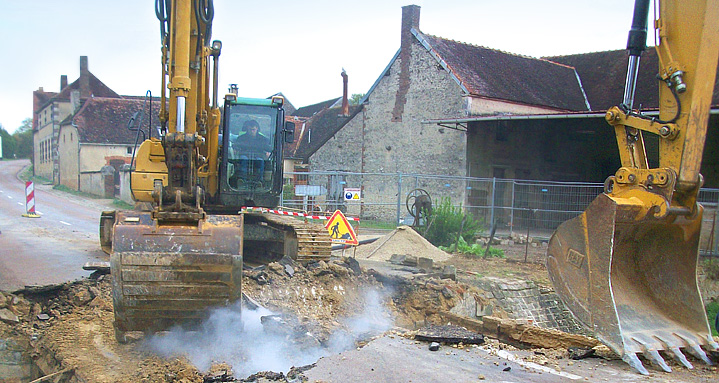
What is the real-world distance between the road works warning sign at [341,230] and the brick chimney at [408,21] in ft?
45.4

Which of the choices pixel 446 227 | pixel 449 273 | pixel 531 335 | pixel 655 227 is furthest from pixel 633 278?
pixel 446 227

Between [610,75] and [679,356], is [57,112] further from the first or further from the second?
[679,356]

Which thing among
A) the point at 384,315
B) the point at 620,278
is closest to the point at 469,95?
the point at 384,315

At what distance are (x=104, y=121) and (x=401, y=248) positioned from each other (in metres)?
29.7

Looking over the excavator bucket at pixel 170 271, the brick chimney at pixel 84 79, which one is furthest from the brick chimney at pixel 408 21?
the brick chimney at pixel 84 79

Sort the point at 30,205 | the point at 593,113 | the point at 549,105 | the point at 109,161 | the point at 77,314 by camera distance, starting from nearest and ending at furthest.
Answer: the point at 77,314
the point at 593,113
the point at 30,205
the point at 549,105
the point at 109,161

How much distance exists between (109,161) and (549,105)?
2506 centimetres

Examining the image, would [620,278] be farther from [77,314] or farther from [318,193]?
[318,193]

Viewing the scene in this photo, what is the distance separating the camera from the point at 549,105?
78.0 feet

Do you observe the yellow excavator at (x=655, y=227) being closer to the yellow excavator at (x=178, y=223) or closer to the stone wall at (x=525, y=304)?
the yellow excavator at (x=178, y=223)

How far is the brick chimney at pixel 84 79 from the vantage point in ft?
145

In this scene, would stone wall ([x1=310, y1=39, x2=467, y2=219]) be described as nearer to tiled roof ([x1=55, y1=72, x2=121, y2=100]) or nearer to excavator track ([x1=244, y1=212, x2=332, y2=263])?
excavator track ([x1=244, y1=212, x2=332, y2=263])

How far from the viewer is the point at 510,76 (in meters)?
24.5

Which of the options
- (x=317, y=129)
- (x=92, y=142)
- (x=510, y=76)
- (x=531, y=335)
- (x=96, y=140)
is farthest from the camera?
(x=317, y=129)
